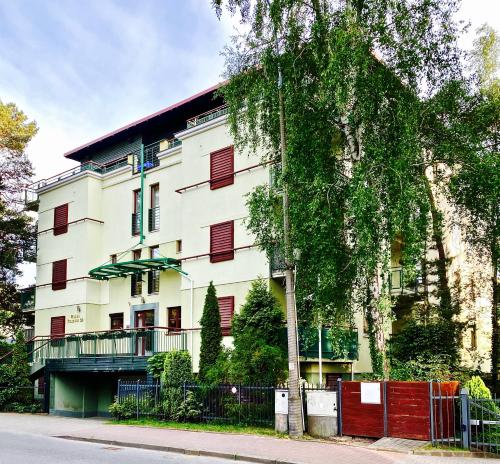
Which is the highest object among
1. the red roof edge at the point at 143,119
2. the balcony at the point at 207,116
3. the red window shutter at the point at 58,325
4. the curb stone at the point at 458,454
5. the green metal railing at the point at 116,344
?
the red roof edge at the point at 143,119

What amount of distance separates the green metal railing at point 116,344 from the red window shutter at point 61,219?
6493 millimetres

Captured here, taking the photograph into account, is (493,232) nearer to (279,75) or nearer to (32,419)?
(279,75)

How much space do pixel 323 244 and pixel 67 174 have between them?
19.9 metres

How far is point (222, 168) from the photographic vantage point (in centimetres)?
2441

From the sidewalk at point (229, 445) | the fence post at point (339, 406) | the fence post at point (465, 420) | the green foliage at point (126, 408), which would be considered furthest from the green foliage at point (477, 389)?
the green foliage at point (126, 408)

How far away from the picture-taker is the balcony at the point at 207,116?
2475cm

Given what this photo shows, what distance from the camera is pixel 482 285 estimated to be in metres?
23.3

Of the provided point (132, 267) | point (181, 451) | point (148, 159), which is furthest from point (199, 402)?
point (148, 159)

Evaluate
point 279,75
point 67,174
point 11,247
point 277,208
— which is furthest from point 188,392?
point 11,247

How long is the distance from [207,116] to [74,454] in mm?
15324

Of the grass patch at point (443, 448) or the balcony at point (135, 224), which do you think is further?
the balcony at point (135, 224)

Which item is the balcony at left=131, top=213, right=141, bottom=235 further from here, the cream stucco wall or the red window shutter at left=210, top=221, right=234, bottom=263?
the red window shutter at left=210, top=221, right=234, bottom=263

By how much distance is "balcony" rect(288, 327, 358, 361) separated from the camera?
16.7 meters

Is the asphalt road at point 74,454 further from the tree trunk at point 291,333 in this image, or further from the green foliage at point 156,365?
the green foliage at point 156,365
